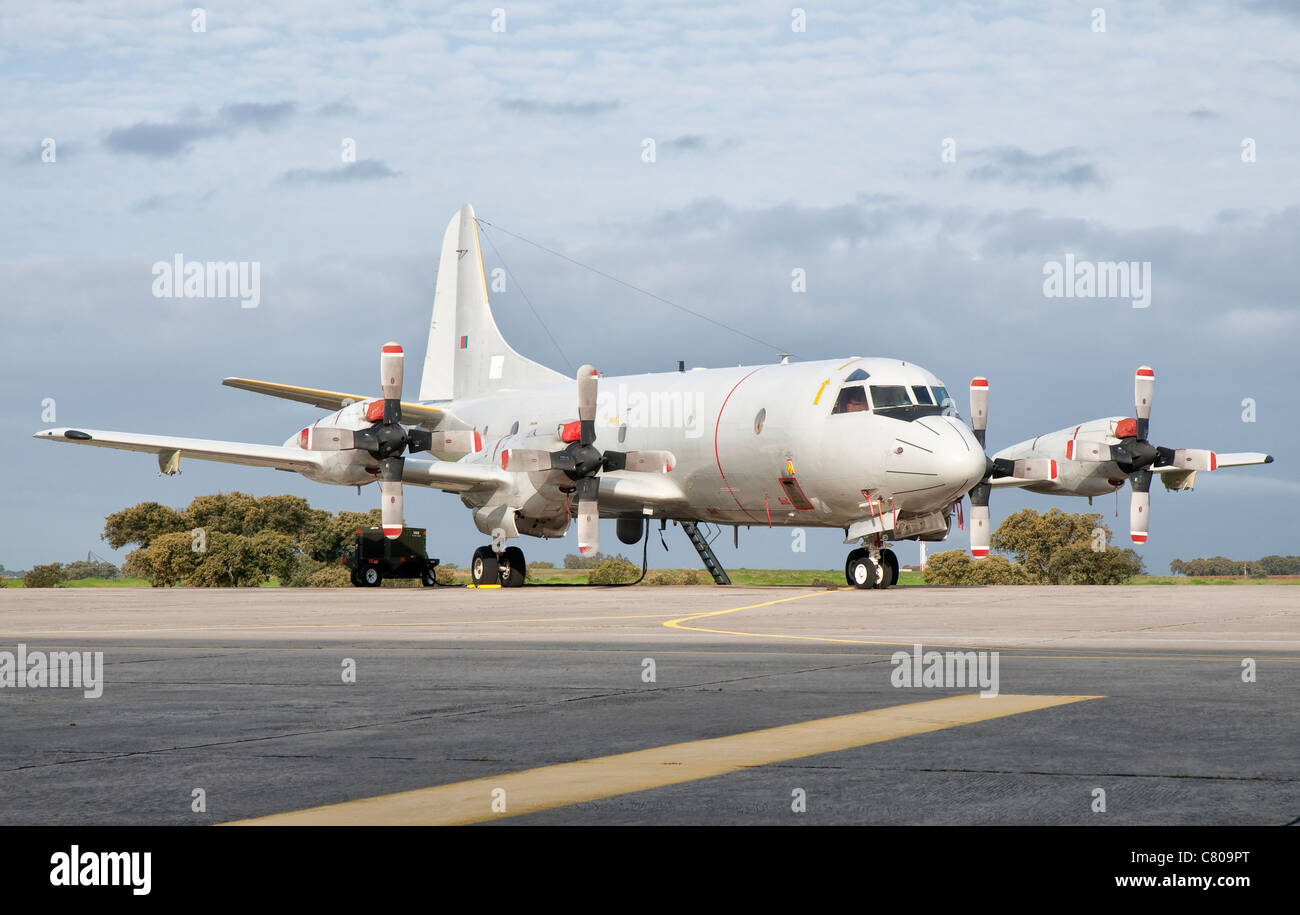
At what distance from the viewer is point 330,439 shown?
3541cm

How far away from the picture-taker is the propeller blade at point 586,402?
115 feet

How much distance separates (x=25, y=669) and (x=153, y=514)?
7092 cm

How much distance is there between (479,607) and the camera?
1019 inches

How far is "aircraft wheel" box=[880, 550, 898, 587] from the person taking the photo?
3238cm

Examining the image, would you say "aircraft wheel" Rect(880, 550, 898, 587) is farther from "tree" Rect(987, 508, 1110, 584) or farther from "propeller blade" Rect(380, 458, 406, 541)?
"tree" Rect(987, 508, 1110, 584)

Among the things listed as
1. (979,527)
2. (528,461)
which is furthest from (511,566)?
(979,527)

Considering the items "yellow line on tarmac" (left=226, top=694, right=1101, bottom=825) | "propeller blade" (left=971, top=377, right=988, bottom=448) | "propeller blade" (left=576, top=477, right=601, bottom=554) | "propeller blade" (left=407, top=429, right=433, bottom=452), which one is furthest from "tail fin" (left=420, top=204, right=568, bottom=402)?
"yellow line on tarmac" (left=226, top=694, right=1101, bottom=825)

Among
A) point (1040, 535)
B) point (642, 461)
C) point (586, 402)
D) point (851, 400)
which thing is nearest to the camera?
point (851, 400)

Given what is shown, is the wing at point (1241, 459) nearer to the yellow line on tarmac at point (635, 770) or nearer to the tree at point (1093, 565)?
the tree at point (1093, 565)

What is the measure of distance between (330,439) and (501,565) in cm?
681

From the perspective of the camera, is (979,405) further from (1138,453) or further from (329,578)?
Answer: (329,578)
